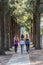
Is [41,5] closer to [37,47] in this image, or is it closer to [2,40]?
[37,47]

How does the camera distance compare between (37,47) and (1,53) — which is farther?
(37,47)

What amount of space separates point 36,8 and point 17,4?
169 inches

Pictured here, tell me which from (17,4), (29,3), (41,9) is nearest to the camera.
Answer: (41,9)

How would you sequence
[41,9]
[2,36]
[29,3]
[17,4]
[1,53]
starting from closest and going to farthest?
[1,53], [2,36], [41,9], [29,3], [17,4]

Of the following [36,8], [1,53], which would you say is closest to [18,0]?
[36,8]

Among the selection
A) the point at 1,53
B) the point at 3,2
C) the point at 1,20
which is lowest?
the point at 1,53

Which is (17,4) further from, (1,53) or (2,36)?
(1,53)

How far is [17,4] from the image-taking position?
1351 inches

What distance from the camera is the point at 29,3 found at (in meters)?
31.8

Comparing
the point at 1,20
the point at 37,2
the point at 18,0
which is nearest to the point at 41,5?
the point at 37,2

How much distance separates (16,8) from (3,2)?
978 centimetres

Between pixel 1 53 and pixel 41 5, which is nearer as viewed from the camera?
pixel 1 53

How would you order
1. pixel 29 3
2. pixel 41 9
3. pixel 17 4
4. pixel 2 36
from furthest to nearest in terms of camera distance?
pixel 17 4 → pixel 29 3 → pixel 41 9 → pixel 2 36

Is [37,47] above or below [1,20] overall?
below
